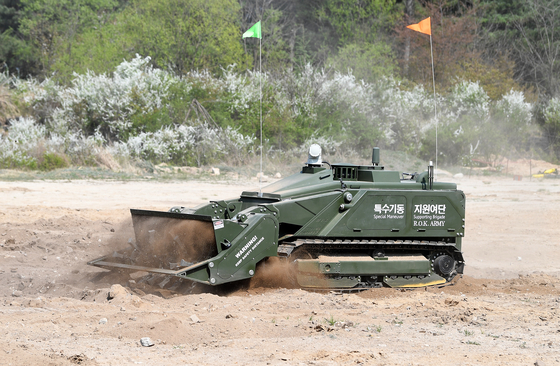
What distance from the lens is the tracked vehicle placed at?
27.4 feet

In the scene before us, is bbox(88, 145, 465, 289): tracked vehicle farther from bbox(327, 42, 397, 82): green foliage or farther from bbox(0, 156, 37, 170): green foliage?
bbox(327, 42, 397, 82): green foliage

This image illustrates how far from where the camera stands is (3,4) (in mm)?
49969

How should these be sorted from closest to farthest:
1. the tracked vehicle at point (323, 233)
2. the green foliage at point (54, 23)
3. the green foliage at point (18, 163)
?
the tracked vehicle at point (323, 233)
the green foliage at point (18, 163)
the green foliage at point (54, 23)

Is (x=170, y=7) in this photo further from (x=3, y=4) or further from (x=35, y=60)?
(x=3, y=4)

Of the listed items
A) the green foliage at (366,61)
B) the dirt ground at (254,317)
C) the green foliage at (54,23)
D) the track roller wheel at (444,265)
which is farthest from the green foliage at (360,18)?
the track roller wheel at (444,265)

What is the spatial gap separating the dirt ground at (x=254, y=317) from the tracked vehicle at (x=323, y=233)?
0.32 m

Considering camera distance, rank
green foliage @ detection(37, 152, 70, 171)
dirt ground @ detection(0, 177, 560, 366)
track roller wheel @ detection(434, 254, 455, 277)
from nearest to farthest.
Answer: dirt ground @ detection(0, 177, 560, 366) < track roller wheel @ detection(434, 254, 455, 277) < green foliage @ detection(37, 152, 70, 171)

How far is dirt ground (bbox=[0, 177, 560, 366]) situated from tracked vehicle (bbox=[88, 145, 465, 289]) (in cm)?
32

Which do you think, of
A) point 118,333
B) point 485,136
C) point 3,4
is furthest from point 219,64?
point 118,333

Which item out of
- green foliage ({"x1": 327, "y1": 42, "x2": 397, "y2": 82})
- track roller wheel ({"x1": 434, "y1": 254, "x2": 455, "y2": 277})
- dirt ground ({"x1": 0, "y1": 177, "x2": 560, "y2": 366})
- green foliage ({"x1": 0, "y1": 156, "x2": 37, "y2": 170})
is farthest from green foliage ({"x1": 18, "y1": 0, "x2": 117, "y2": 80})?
track roller wheel ({"x1": 434, "y1": 254, "x2": 455, "y2": 277})

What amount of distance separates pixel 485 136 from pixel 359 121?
6524mm

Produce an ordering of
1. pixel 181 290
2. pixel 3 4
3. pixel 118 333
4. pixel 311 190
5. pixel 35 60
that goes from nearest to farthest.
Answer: pixel 118 333
pixel 181 290
pixel 311 190
pixel 35 60
pixel 3 4

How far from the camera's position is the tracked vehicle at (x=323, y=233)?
27.4 feet

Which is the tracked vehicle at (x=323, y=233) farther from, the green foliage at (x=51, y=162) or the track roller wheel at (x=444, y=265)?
the green foliage at (x=51, y=162)
